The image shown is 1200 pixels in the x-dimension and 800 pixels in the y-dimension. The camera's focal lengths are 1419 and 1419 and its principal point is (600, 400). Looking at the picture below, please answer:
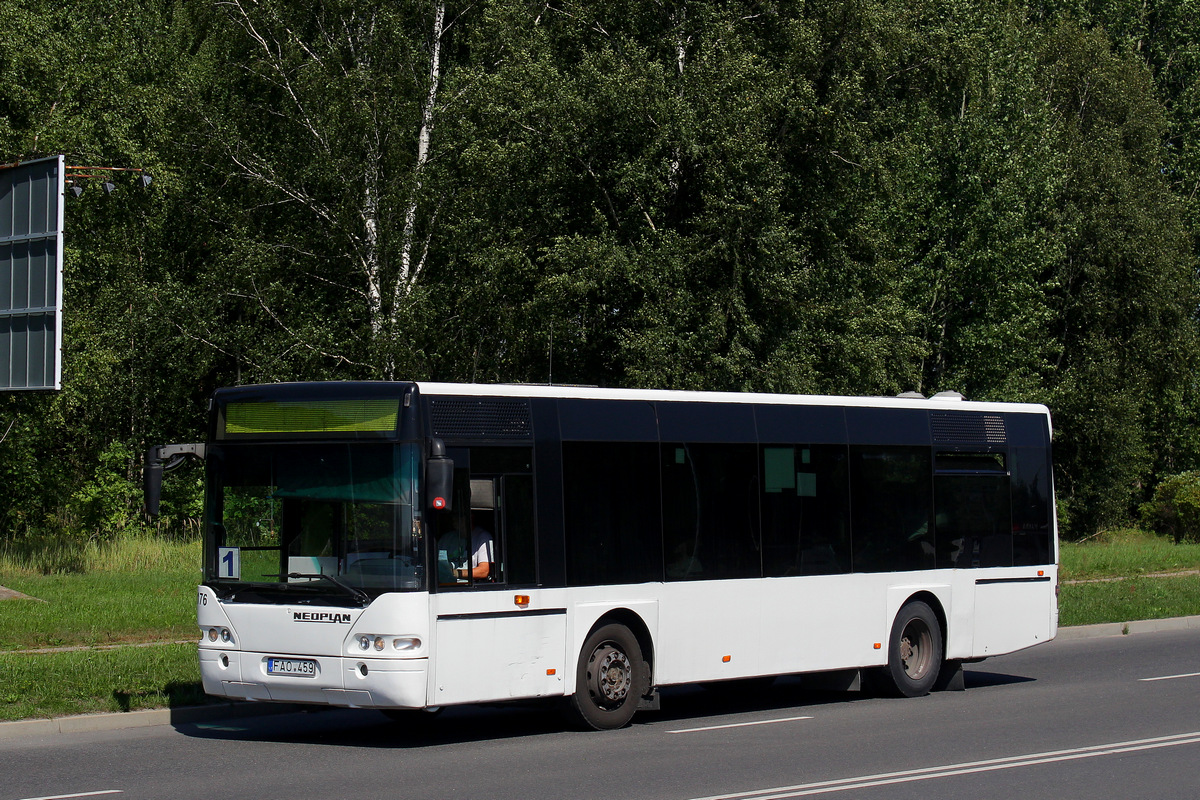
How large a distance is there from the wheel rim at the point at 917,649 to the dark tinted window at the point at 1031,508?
5.53 ft

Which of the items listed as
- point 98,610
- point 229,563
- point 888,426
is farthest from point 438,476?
point 98,610

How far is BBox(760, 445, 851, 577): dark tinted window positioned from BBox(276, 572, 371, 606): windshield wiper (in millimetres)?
4337

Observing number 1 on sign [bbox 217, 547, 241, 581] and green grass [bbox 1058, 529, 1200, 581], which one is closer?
number 1 on sign [bbox 217, 547, 241, 581]

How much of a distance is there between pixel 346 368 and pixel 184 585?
35.5 feet

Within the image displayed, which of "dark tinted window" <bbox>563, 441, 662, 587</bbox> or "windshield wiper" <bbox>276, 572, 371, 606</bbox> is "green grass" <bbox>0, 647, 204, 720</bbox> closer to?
"windshield wiper" <bbox>276, 572, 371, 606</bbox>

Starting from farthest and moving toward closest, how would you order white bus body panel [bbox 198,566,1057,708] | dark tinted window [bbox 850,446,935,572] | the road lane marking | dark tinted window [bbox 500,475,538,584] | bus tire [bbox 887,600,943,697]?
bus tire [bbox 887,600,943,697] < dark tinted window [bbox 850,446,935,572] < dark tinted window [bbox 500,475,538,584] < white bus body panel [bbox 198,566,1057,708] < the road lane marking

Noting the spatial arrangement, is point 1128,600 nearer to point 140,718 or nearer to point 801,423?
point 801,423

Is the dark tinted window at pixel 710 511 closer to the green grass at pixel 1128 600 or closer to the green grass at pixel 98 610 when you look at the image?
the green grass at pixel 98 610

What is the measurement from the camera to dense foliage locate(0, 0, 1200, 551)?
28250mm

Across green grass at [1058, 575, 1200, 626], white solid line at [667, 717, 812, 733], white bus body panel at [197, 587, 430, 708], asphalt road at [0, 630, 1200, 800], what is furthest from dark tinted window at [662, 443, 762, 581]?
green grass at [1058, 575, 1200, 626]

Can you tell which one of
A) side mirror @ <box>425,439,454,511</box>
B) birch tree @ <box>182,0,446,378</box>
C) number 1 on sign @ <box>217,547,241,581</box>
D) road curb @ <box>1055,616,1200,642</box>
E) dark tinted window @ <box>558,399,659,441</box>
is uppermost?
birch tree @ <box>182,0,446,378</box>

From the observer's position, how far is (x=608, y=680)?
12195 millimetres

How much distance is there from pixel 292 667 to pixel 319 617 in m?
0.48

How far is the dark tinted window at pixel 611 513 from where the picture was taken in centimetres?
1210
